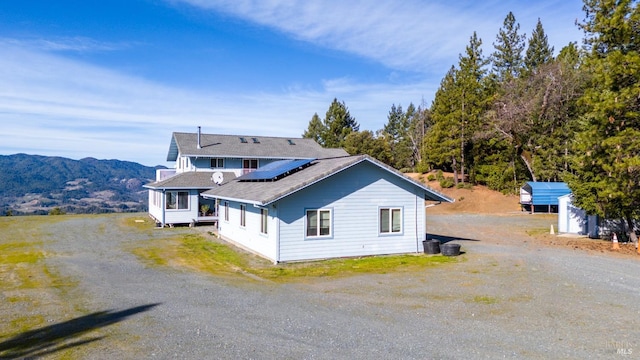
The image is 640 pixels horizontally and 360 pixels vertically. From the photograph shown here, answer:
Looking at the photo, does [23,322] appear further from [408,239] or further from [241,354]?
[408,239]

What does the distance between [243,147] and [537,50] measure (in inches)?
1976

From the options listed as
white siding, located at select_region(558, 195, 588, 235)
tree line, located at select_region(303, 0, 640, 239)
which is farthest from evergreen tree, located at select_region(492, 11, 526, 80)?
white siding, located at select_region(558, 195, 588, 235)

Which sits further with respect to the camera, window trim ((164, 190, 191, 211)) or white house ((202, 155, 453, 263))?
window trim ((164, 190, 191, 211))

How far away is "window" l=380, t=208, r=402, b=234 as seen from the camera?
19.6 m

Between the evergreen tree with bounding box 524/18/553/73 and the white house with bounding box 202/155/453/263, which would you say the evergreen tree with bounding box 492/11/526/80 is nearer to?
the evergreen tree with bounding box 524/18/553/73

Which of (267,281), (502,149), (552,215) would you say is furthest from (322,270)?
(502,149)

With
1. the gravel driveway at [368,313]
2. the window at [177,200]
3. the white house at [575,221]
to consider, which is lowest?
the gravel driveway at [368,313]

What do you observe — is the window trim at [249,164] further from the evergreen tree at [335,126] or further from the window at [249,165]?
the evergreen tree at [335,126]

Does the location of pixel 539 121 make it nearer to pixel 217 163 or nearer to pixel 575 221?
pixel 575 221

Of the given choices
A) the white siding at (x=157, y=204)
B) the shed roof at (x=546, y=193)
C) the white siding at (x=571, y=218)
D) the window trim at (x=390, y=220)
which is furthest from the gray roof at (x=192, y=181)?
the shed roof at (x=546, y=193)

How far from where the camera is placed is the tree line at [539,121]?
20.8 meters

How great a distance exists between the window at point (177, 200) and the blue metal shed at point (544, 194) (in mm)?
31737

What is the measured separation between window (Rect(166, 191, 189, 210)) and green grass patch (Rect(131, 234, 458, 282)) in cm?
1000

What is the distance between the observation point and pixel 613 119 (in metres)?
21.3
